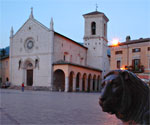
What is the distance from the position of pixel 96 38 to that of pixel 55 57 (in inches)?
549

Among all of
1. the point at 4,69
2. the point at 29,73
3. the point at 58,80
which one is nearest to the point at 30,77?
the point at 29,73

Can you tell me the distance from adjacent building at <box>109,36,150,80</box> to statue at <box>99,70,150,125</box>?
27.6 m

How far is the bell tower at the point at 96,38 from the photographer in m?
44.7

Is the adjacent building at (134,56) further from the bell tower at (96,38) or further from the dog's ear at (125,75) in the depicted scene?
the dog's ear at (125,75)

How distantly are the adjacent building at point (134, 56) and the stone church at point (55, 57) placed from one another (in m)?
6.78

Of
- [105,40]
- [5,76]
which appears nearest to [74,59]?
[105,40]

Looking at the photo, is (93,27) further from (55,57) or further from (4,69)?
(4,69)

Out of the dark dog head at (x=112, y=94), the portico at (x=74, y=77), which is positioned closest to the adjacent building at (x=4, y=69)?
the portico at (x=74, y=77)

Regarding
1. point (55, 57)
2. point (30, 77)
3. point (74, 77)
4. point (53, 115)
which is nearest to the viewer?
point (53, 115)

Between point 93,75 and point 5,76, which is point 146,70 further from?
point 5,76

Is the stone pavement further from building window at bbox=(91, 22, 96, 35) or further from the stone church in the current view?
building window at bbox=(91, 22, 96, 35)

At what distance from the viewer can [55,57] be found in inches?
1378

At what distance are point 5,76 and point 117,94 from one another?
154 ft

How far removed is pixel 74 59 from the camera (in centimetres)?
4216
